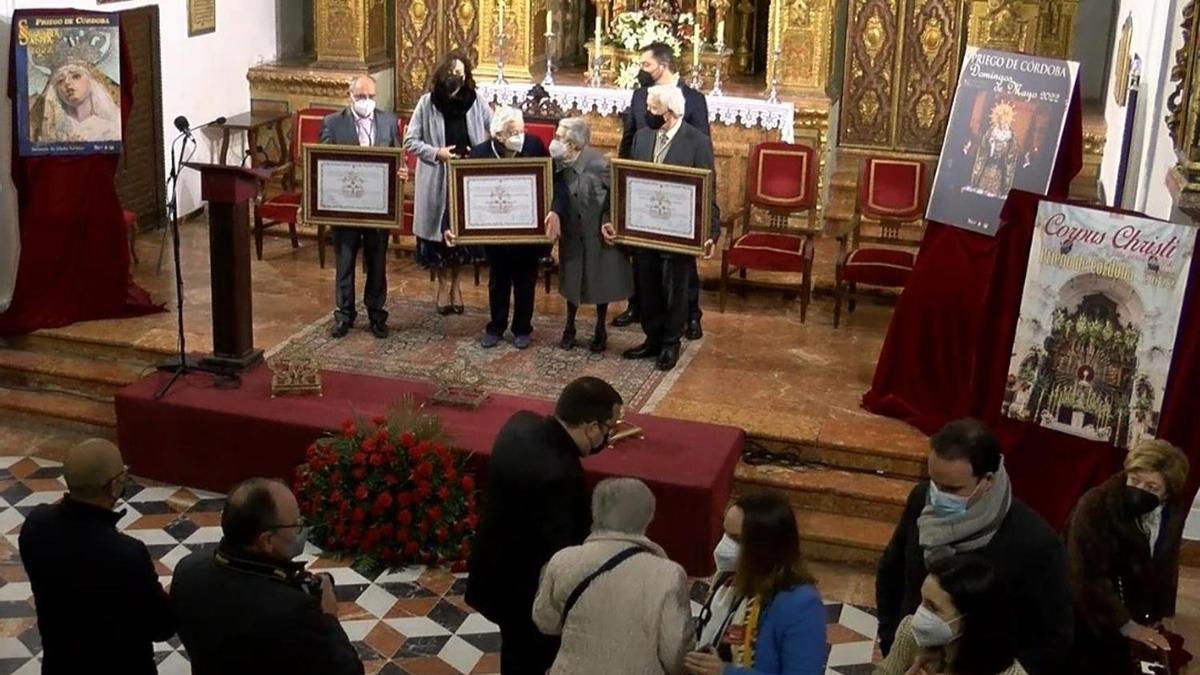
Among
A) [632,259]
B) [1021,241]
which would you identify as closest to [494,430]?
[632,259]

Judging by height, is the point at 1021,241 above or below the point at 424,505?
above

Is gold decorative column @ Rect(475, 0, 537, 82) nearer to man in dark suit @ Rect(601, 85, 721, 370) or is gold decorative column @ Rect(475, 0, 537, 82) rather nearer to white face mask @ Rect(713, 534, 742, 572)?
man in dark suit @ Rect(601, 85, 721, 370)

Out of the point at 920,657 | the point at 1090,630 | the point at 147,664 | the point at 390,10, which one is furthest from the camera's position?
the point at 390,10

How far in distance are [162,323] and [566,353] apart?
95.8 inches

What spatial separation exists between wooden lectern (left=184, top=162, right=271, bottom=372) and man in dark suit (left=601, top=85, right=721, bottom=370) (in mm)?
1932

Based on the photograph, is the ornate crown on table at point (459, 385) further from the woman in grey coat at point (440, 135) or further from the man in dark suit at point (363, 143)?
the woman in grey coat at point (440, 135)

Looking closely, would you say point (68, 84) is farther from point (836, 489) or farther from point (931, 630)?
point (931, 630)

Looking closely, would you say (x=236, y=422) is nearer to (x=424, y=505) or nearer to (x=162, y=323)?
(x=424, y=505)

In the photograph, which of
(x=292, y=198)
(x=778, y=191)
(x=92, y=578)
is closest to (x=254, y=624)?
(x=92, y=578)

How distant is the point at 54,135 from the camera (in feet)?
28.0

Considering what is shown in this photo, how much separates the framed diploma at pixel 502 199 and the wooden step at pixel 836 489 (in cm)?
187

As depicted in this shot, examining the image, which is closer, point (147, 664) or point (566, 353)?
point (147, 664)

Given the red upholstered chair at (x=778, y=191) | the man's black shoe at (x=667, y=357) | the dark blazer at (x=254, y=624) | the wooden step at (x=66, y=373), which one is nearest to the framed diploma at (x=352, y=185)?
the wooden step at (x=66, y=373)

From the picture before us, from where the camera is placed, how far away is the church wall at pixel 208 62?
10969mm
